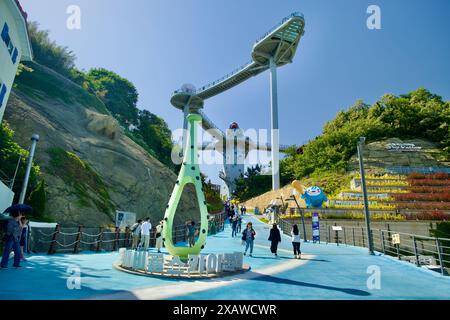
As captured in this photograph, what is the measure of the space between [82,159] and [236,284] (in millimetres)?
23065

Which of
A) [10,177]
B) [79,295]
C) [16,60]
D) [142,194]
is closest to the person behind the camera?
[79,295]

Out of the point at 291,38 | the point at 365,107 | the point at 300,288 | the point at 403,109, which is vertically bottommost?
the point at 300,288

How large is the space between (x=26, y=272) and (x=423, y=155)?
53.0m

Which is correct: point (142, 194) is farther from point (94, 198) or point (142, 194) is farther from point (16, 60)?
point (16, 60)

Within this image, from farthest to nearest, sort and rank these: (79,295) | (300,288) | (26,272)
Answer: (26,272)
(300,288)
(79,295)

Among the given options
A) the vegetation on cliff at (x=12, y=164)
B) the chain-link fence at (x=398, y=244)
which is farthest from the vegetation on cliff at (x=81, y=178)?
the chain-link fence at (x=398, y=244)

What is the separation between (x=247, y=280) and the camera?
27.8 feet

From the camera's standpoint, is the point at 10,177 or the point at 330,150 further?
the point at 330,150

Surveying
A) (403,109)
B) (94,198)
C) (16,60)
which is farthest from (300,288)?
(403,109)

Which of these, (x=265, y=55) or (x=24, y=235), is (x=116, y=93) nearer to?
(x=265, y=55)

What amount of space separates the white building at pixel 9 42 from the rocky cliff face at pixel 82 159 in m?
6.08

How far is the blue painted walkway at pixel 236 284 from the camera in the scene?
6513 millimetres

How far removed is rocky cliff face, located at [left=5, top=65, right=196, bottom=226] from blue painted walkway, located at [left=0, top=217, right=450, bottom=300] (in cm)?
1071

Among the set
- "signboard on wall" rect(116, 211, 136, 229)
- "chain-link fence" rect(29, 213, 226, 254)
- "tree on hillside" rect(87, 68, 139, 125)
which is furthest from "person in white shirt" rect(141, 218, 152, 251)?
"tree on hillside" rect(87, 68, 139, 125)
